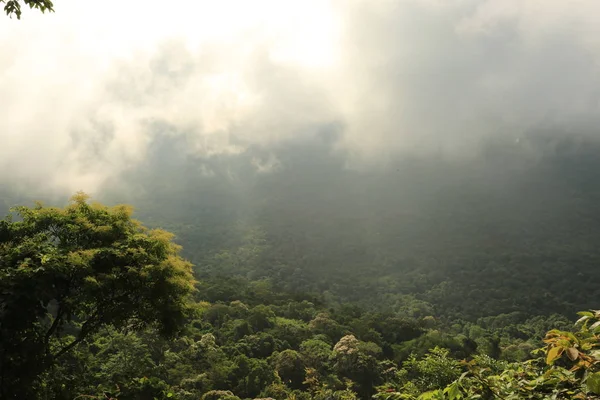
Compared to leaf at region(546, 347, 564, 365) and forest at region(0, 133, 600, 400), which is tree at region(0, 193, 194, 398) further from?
leaf at region(546, 347, 564, 365)

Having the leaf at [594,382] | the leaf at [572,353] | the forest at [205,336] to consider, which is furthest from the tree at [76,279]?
the leaf at [594,382]

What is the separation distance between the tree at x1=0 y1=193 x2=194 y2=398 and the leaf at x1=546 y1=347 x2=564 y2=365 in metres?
10.2

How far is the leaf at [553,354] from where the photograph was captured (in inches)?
91.8

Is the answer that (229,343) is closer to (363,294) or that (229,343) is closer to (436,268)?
(363,294)

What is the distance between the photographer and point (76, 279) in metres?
11.0

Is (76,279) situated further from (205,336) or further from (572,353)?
(205,336)

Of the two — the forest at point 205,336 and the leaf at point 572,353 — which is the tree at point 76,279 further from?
the leaf at point 572,353

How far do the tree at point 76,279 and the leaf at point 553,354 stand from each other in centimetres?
1017

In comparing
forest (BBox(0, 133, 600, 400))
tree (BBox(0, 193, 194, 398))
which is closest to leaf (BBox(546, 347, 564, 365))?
forest (BBox(0, 133, 600, 400))

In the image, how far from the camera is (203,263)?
167250 mm

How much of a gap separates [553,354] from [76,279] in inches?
460

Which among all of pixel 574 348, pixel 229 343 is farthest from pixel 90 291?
pixel 229 343

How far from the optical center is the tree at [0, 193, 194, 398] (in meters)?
8.96

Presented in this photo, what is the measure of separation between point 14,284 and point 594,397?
417 inches
